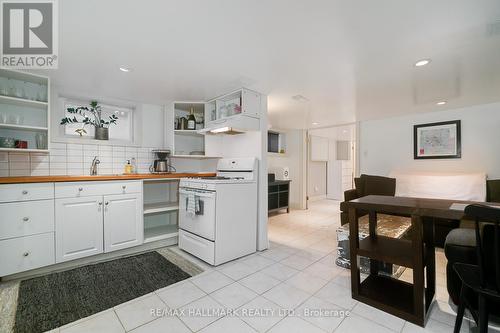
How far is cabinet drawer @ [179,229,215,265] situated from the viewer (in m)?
2.40

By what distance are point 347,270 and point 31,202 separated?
3221 mm

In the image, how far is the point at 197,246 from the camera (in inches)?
101

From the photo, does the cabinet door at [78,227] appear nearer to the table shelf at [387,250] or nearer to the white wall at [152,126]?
the white wall at [152,126]

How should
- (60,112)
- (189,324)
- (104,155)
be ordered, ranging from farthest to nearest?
1. (104,155)
2. (60,112)
3. (189,324)

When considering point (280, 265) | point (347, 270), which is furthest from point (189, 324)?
point (347, 270)

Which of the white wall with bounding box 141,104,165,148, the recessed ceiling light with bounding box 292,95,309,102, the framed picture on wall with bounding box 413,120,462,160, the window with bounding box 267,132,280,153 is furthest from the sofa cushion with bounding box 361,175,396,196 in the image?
the white wall with bounding box 141,104,165,148

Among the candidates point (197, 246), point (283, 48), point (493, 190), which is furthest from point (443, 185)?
point (197, 246)

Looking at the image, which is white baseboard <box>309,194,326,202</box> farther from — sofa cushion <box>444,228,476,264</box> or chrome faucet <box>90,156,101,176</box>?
chrome faucet <box>90,156,101,176</box>

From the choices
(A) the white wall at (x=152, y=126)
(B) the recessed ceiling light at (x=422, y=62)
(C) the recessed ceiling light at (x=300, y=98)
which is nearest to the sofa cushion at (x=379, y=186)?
(C) the recessed ceiling light at (x=300, y=98)

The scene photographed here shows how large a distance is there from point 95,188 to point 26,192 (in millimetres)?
538

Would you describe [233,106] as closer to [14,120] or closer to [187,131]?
[187,131]

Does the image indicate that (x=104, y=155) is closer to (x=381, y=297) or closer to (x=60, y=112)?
(x=60, y=112)

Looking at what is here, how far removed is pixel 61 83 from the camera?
2613 millimetres

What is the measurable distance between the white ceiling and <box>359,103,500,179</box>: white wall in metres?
0.46
